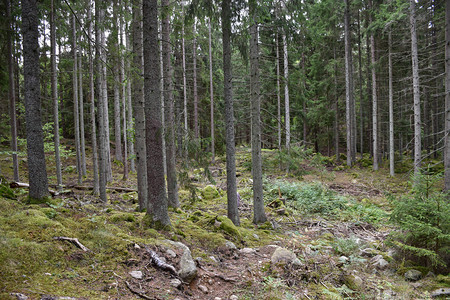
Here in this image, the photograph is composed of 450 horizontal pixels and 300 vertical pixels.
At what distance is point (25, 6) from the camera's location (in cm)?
551

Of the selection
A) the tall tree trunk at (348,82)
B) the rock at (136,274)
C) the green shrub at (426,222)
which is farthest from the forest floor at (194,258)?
the tall tree trunk at (348,82)

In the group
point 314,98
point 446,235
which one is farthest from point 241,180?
point 314,98

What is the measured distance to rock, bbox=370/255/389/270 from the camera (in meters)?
6.02

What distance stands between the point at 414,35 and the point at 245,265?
628 inches

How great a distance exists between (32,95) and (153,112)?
106 inches

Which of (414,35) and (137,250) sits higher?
(414,35)

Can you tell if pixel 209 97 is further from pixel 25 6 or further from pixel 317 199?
pixel 25 6

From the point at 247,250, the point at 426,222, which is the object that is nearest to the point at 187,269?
the point at 247,250

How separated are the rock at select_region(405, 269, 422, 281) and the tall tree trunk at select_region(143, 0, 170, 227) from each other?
5.78 metres

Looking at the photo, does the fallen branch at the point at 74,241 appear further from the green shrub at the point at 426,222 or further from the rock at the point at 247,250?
the green shrub at the point at 426,222

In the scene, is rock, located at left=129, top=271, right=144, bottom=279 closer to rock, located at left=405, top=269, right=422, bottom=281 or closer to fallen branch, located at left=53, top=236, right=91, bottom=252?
fallen branch, located at left=53, top=236, right=91, bottom=252

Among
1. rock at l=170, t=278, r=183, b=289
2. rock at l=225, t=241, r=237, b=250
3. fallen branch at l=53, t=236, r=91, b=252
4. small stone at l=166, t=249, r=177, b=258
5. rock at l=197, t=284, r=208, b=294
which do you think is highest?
fallen branch at l=53, t=236, r=91, b=252

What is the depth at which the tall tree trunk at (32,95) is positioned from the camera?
5.53m

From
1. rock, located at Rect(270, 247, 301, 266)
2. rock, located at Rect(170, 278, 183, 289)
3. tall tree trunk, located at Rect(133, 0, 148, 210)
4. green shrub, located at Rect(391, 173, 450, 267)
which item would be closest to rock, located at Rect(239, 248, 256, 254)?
rock, located at Rect(270, 247, 301, 266)
